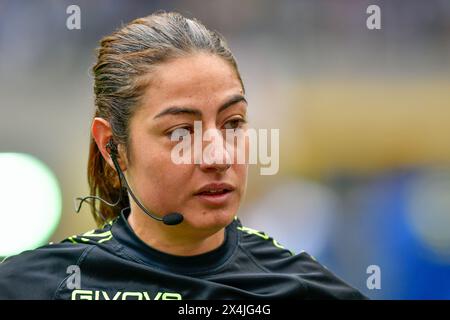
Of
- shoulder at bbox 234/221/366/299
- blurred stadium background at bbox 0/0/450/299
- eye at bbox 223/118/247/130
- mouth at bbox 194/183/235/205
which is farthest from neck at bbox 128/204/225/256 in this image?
blurred stadium background at bbox 0/0/450/299

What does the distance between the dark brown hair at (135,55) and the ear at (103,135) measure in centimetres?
3

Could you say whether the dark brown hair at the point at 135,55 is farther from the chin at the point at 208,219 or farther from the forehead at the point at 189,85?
the chin at the point at 208,219

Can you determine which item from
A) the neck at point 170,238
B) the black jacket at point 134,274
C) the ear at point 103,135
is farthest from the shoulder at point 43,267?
the ear at point 103,135

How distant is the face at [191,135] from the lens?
1901mm

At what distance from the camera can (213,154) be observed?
1899mm

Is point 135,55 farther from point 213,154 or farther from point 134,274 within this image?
point 134,274

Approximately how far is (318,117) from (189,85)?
307cm

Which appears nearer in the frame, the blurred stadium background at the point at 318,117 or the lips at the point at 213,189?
the lips at the point at 213,189

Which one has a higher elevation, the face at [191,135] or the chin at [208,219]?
the face at [191,135]

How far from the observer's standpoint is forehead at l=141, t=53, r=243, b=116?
1906 millimetres

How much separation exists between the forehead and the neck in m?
0.35

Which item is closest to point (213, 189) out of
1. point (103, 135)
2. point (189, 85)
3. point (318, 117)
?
point (189, 85)

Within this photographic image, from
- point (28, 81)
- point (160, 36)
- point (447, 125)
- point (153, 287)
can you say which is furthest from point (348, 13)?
point (153, 287)

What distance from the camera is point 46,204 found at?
13.6 feet
